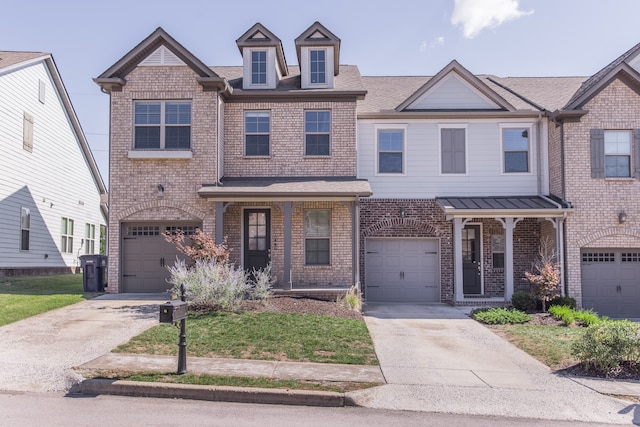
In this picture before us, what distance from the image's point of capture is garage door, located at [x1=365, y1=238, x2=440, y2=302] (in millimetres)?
17672

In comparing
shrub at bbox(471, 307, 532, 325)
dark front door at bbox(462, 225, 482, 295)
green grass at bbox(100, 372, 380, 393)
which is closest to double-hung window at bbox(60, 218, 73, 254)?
dark front door at bbox(462, 225, 482, 295)

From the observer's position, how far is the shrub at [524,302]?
15.6 meters

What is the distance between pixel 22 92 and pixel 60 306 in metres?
11.0

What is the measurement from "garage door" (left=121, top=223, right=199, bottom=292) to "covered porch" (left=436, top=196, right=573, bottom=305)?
8.37 metres

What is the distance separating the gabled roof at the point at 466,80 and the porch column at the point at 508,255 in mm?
3774

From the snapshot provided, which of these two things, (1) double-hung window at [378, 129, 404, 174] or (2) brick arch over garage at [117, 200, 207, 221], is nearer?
(2) brick arch over garage at [117, 200, 207, 221]

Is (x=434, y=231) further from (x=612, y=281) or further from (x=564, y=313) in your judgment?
(x=612, y=281)

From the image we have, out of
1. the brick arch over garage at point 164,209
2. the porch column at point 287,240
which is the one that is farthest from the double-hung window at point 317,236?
the brick arch over garage at point 164,209

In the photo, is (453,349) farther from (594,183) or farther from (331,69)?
(331,69)

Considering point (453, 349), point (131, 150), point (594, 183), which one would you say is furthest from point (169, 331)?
point (594, 183)

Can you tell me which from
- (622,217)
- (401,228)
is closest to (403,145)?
(401,228)

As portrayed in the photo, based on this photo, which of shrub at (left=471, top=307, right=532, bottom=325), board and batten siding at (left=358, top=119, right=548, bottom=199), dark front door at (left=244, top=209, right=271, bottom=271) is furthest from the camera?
board and batten siding at (left=358, top=119, right=548, bottom=199)

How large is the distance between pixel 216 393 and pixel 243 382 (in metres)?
0.47

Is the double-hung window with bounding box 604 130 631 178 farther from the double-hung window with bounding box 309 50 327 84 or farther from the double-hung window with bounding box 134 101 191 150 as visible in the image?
the double-hung window with bounding box 134 101 191 150
